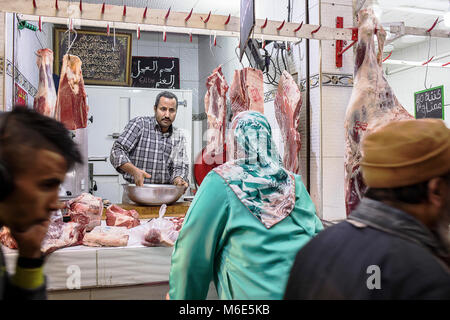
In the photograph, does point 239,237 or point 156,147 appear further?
point 156,147

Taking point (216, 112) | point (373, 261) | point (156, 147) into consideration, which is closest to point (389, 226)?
point (373, 261)

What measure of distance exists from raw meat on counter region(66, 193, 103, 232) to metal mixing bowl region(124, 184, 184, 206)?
54 cm

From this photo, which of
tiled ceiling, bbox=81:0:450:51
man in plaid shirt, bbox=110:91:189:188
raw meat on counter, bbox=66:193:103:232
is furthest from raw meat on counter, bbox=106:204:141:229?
tiled ceiling, bbox=81:0:450:51

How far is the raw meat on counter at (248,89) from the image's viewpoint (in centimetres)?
349

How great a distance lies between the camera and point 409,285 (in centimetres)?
81

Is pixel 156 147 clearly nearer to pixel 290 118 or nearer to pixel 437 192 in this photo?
pixel 290 118

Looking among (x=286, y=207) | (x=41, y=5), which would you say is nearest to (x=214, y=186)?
(x=286, y=207)

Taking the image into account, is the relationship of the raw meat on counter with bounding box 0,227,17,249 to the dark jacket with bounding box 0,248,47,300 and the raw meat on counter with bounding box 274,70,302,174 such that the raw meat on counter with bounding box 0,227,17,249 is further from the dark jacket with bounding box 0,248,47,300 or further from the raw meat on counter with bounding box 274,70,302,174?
the raw meat on counter with bounding box 274,70,302,174

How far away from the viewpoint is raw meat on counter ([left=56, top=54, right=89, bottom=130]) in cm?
291

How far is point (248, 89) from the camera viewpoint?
348cm

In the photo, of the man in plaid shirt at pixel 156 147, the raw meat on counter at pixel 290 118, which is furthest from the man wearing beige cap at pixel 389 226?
the man in plaid shirt at pixel 156 147

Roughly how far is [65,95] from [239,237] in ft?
6.63
